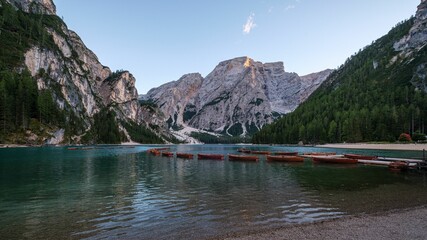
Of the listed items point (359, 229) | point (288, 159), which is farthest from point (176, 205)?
point (288, 159)

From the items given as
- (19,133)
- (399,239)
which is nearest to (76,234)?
(399,239)

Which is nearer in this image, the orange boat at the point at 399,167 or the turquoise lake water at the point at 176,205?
the turquoise lake water at the point at 176,205

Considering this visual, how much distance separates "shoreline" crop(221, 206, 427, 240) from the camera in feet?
54.3

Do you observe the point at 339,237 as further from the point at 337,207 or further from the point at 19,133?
the point at 19,133

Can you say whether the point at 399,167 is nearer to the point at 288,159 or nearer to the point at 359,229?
the point at 288,159

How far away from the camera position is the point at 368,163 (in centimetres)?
6950

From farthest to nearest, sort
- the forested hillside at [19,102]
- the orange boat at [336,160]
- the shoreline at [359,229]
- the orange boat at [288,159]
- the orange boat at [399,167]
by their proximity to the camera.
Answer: the forested hillside at [19,102], the orange boat at [288,159], the orange boat at [336,160], the orange boat at [399,167], the shoreline at [359,229]

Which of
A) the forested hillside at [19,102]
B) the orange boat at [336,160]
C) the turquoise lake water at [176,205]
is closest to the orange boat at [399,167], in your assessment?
the orange boat at [336,160]

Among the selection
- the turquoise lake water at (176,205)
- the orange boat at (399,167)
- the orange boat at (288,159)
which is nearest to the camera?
the turquoise lake water at (176,205)

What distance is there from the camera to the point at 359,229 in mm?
18000

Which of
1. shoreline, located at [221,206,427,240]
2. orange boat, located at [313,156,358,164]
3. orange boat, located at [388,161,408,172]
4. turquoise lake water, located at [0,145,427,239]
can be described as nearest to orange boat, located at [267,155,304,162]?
orange boat, located at [313,156,358,164]

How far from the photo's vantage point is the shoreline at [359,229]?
16.6 metres

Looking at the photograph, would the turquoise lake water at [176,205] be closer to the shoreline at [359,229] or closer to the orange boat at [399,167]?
the shoreline at [359,229]

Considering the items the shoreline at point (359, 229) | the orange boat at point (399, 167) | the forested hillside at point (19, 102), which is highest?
the forested hillside at point (19, 102)
